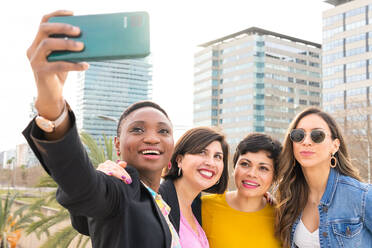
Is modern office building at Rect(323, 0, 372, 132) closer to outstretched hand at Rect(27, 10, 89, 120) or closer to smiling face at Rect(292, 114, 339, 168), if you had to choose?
smiling face at Rect(292, 114, 339, 168)

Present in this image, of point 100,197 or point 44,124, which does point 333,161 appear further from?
point 44,124

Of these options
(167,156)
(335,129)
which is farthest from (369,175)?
(167,156)

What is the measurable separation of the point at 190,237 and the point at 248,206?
0.94 metres

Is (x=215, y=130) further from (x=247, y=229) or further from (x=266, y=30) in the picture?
(x=266, y=30)

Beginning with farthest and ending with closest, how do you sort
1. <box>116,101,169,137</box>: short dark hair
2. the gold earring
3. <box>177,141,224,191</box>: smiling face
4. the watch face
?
the gold earring
<box>177,141,224,191</box>: smiling face
<box>116,101,169,137</box>: short dark hair
the watch face

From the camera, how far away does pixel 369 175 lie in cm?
2934

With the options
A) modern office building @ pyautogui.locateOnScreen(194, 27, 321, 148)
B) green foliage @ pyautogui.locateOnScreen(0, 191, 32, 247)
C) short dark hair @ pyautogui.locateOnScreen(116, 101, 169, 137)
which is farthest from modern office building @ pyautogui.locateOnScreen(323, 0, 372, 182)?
short dark hair @ pyautogui.locateOnScreen(116, 101, 169, 137)

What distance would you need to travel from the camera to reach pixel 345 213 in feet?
11.8

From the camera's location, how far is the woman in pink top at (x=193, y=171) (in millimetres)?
3586

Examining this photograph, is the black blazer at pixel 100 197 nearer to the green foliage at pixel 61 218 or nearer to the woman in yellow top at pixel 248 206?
the woman in yellow top at pixel 248 206

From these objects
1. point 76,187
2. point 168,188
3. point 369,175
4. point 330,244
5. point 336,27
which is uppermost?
point 336,27

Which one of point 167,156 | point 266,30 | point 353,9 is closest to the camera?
point 167,156

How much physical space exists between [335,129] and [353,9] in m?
90.7

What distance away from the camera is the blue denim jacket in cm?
349
